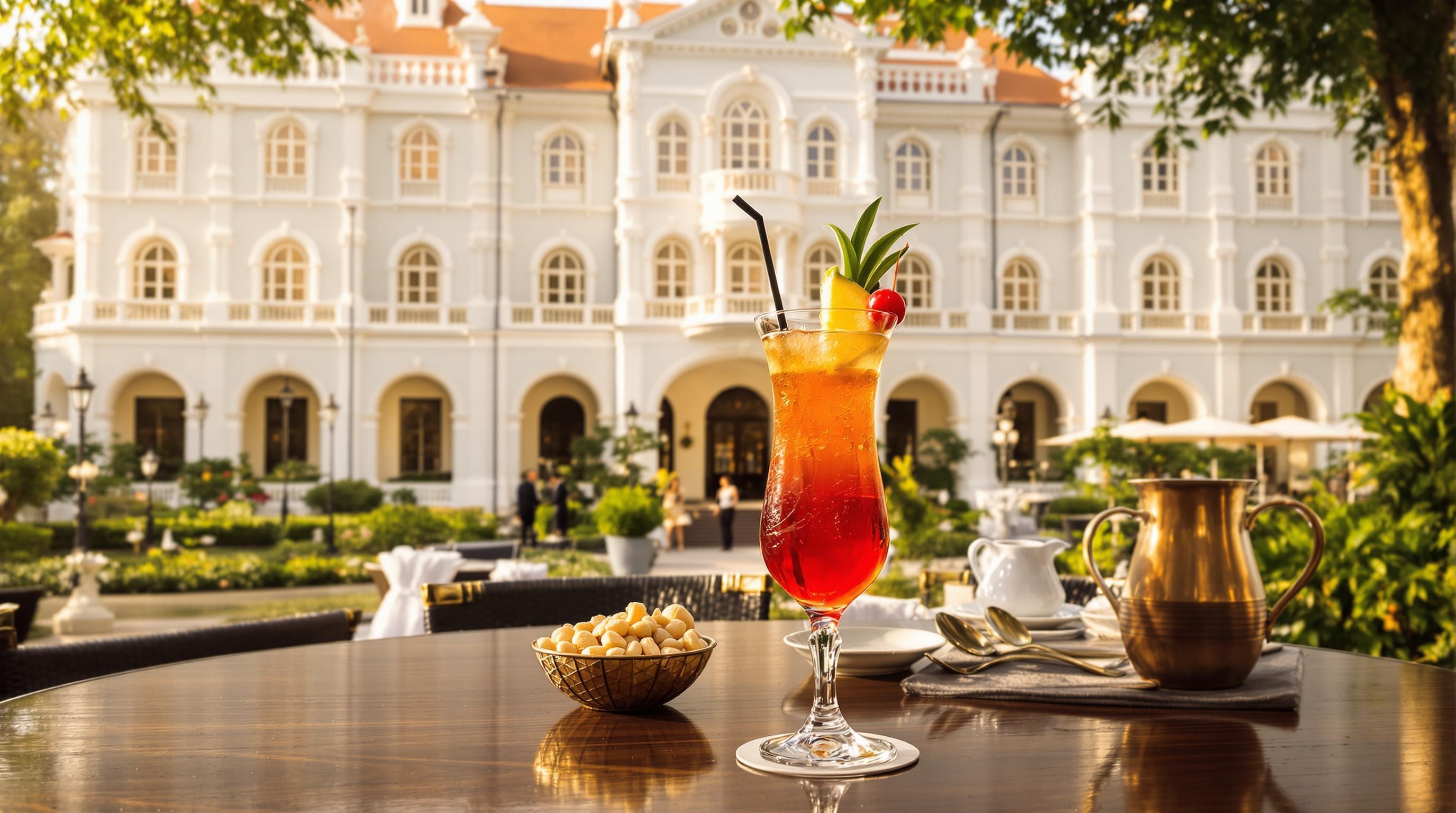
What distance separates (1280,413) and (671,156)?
640 inches

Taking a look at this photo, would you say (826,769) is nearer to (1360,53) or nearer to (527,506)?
(1360,53)

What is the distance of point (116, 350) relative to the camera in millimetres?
22438

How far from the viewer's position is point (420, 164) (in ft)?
77.9

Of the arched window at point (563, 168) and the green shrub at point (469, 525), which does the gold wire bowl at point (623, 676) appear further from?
the arched window at point (563, 168)

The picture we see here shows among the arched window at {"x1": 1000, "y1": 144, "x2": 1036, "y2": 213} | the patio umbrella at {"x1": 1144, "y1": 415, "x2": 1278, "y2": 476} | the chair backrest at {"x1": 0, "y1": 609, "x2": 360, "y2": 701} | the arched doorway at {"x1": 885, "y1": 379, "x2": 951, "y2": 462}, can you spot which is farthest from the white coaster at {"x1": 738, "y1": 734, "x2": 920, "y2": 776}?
the arched window at {"x1": 1000, "y1": 144, "x2": 1036, "y2": 213}

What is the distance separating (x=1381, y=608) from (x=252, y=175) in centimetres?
2363

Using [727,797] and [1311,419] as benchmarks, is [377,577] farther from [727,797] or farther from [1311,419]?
[1311,419]

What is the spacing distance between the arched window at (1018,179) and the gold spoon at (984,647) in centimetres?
2434

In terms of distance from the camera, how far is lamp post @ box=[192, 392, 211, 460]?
2211 cm

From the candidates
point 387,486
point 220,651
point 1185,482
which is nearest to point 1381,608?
point 1185,482

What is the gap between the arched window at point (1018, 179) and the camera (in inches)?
985

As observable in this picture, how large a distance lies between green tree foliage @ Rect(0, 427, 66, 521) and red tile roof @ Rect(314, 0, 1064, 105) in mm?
13214

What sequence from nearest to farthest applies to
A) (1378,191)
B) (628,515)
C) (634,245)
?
(628,515), (634,245), (1378,191)

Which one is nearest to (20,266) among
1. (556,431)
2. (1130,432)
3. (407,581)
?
(556,431)
